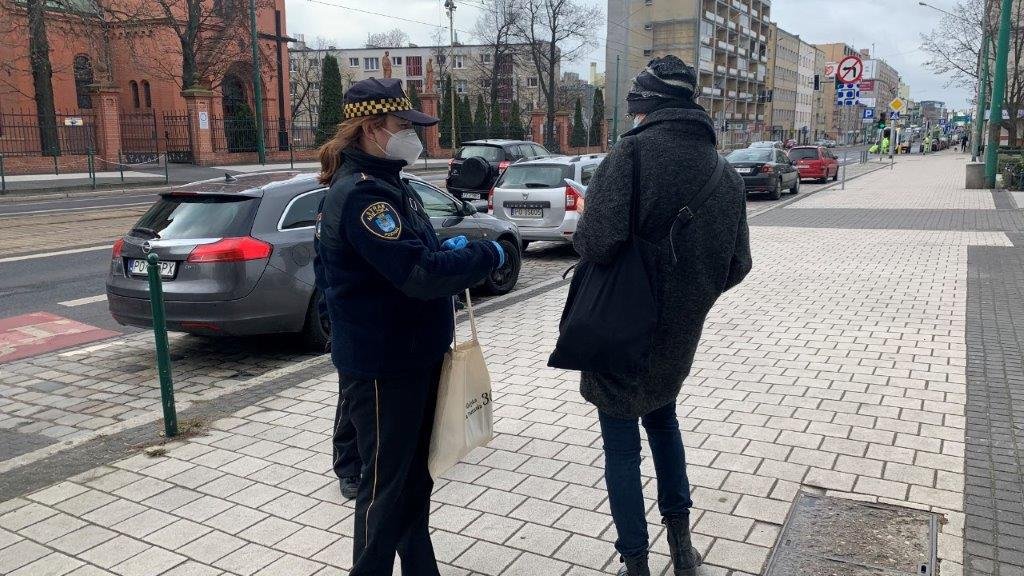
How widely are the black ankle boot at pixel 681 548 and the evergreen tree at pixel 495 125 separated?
1993 inches

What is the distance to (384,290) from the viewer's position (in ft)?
8.82

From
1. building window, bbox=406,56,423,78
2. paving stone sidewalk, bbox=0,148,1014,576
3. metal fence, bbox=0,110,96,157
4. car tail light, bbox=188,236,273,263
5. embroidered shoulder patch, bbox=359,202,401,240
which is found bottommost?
paving stone sidewalk, bbox=0,148,1014,576

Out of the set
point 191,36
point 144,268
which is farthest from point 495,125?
point 144,268

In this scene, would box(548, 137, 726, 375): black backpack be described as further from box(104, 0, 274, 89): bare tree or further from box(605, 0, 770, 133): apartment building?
box(605, 0, 770, 133): apartment building

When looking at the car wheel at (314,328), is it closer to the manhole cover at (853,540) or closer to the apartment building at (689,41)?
the manhole cover at (853,540)

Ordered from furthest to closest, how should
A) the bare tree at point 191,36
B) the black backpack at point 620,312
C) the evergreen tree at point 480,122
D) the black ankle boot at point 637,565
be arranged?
1. the evergreen tree at point 480,122
2. the bare tree at point 191,36
3. the black ankle boot at point 637,565
4. the black backpack at point 620,312

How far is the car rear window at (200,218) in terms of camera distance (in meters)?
6.30

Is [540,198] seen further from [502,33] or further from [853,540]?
[502,33]

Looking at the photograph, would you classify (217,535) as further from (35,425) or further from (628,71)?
(628,71)

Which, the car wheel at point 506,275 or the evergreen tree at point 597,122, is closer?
the car wheel at point 506,275

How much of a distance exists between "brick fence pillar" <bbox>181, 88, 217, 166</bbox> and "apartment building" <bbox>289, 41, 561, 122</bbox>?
37.5 m

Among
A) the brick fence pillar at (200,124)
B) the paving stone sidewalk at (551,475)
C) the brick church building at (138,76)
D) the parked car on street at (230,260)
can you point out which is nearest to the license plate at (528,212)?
the paving stone sidewalk at (551,475)

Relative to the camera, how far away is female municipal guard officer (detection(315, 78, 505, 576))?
259 centimetres

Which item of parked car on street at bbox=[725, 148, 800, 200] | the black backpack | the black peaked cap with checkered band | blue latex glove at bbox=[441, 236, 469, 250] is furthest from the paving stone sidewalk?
parked car on street at bbox=[725, 148, 800, 200]
